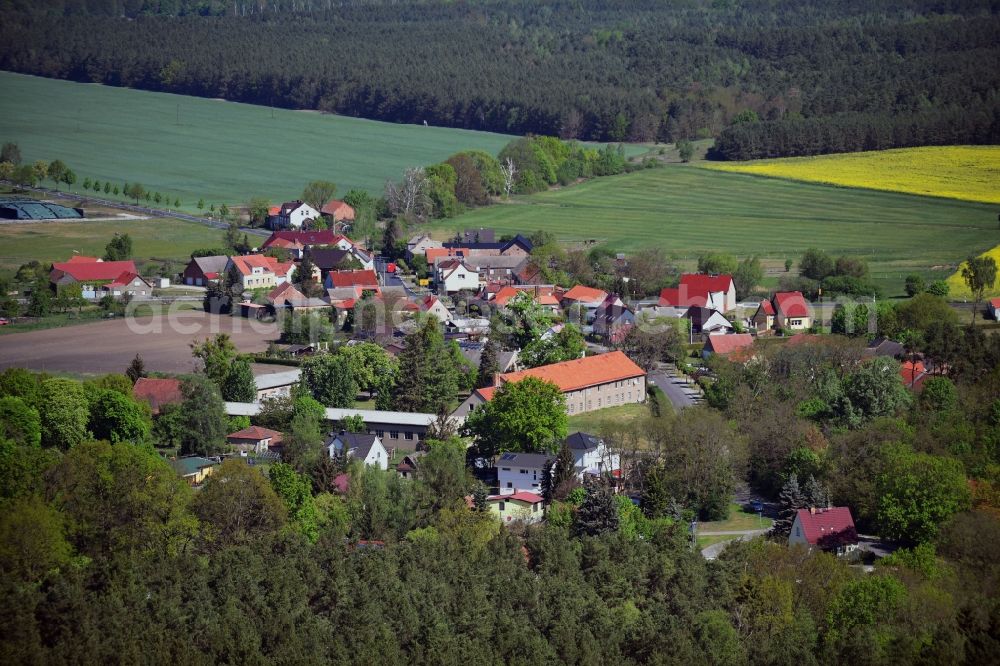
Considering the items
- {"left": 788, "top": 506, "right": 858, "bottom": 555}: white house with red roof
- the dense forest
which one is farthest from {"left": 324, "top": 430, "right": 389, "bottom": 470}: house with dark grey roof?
the dense forest

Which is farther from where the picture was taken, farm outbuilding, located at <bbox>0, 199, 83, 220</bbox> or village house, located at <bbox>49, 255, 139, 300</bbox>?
farm outbuilding, located at <bbox>0, 199, 83, 220</bbox>

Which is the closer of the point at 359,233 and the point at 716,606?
the point at 716,606

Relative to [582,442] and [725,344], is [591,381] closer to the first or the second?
[582,442]

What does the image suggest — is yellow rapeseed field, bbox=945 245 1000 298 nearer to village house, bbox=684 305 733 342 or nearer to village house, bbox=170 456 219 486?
village house, bbox=684 305 733 342

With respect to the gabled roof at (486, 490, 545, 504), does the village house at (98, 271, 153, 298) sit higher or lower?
higher

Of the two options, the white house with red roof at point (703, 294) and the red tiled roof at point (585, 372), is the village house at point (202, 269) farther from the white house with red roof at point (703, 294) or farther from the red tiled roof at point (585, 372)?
the red tiled roof at point (585, 372)

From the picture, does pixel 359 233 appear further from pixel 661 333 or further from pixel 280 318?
pixel 661 333

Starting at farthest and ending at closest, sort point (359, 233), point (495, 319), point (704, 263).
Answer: point (359, 233)
point (704, 263)
point (495, 319)

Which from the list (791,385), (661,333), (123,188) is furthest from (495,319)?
(123,188)
